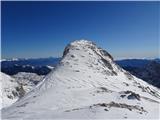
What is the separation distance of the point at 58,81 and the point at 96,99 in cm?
2517

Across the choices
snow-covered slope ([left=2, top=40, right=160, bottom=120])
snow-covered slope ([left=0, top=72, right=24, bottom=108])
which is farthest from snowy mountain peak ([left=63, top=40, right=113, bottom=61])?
snow-covered slope ([left=0, top=72, right=24, bottom=108])

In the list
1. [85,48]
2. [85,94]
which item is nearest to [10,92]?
[85,48]

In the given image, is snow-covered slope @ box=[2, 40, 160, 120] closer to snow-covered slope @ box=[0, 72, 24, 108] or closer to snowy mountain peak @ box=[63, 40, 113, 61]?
snowy mountain peak @ box=[63, 40, 113, 61]

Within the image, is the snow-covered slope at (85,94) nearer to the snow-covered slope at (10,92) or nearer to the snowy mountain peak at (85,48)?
the snowy mountain peak at (85,48)

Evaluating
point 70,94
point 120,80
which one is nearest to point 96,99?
point 70,94

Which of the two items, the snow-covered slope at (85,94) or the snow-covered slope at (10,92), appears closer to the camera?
the snow-covered slope at (85,94)

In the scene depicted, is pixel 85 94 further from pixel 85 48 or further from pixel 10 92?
pixel 10 92

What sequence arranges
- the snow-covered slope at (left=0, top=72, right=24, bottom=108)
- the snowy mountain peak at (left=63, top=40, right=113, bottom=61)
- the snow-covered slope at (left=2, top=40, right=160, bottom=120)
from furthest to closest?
the snow-covered slope at (left=0, top=72, right=24, bottom=108), the snowy mountain peak at (left=63, top=40, right=113, bottom=61), the snow-covered slope at (left=2, top=40, right=160, bottom=120)

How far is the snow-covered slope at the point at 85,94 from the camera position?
2324 inches

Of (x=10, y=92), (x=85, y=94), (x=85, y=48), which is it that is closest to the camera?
(x=85, y=94)

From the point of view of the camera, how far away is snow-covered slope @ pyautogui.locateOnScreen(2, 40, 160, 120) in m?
59.0

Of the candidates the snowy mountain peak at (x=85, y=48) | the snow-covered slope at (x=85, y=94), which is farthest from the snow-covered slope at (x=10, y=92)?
the snow-covered slope at (x=85, y=94)

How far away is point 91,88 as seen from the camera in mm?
91750

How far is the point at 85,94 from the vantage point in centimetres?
8288
